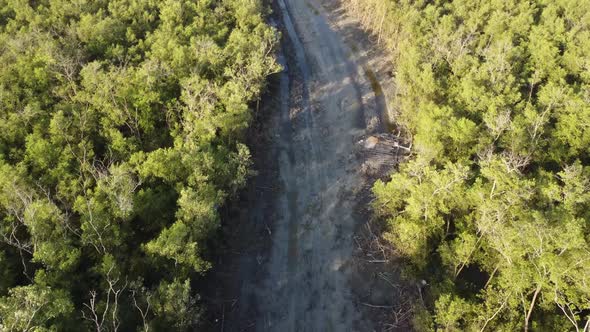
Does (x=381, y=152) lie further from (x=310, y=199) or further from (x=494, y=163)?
(x=494, y=163)

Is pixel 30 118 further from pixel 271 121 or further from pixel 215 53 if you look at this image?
pixel 271 121

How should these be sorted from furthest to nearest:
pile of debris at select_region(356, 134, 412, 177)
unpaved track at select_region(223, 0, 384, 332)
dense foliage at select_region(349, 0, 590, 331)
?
→ pile of debris at select_region(356, 134, 412, 177) → unpaved track at select_region(223, 0, 384, 332) → dense foliage at select_region(349, 0, 590, 331)

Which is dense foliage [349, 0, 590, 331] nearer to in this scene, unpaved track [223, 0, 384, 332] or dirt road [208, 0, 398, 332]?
dirt road [208, 0, 398, 332]

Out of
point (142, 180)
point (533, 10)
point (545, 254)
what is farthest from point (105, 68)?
point (533, 10)

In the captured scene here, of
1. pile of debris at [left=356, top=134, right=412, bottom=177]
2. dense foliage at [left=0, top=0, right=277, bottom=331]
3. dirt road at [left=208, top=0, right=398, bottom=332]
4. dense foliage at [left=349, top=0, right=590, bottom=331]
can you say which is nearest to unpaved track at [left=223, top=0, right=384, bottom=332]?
dirt road at [left=208, top=0, right=398, bottom=332]

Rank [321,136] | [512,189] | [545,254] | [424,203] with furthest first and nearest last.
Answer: [321,136] < [424,203] < [512,189] < [545,254]

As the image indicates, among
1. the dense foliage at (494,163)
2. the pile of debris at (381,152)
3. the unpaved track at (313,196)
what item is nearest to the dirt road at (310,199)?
the unpaved track at (313,196)

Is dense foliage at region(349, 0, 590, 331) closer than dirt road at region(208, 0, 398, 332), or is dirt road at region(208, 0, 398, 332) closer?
dense foliage at region(349, 0, 590, 331)
